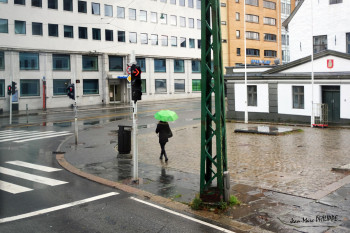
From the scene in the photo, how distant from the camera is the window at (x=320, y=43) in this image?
3091 cm

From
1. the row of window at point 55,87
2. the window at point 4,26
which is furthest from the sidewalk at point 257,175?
the window at point 4,26

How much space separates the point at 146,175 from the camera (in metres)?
12.5

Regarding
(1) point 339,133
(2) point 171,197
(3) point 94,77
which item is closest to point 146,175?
(2) point 171,197

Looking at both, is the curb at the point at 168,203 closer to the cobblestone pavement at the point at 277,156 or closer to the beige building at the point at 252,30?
the cobblestone pavement at the point at 277,156

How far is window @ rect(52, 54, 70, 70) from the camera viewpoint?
45656 millimetres

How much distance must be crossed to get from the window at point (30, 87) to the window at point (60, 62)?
9.86 feet

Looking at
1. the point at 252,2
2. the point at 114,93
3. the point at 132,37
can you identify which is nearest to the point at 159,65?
the point at 132,37

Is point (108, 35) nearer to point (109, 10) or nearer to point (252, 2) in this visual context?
point (109, 10)

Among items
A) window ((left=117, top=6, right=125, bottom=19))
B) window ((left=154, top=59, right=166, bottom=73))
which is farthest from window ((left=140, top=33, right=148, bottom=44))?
window ((left=117, top=6, right=125, bottom=19))

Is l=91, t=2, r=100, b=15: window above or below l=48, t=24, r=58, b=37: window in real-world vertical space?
above

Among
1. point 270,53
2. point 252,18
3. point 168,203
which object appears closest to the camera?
point 168,203

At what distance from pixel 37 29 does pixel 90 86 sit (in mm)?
9716

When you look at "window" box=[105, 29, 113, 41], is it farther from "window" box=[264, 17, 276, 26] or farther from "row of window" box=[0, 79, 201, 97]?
"window" box=[264, 17, 276, 26]

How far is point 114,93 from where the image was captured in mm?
53312
